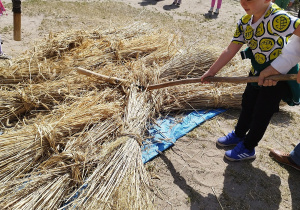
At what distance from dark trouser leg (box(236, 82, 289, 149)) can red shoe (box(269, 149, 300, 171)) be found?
32cm

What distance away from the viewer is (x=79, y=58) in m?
3.30

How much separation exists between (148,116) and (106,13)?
4.71 meters

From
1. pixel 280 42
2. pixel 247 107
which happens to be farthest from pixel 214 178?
pixel 280 42

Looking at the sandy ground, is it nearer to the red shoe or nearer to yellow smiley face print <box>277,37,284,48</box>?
the red shoe

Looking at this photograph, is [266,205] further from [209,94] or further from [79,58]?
[79,58]

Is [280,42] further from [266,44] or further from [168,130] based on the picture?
[168,130]

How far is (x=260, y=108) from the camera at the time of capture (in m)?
2.07

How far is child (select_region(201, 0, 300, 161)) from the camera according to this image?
5.65ft

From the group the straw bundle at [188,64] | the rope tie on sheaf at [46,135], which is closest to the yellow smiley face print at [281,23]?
the straw bundle at [188,64]

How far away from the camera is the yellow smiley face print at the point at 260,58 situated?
1.90 meters

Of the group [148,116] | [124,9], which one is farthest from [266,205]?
[124,9]

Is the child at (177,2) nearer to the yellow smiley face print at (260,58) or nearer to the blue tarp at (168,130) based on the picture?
the blue tarp at (168,130)

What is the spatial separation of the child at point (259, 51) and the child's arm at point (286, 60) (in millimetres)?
60

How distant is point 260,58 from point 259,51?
0.05 m
